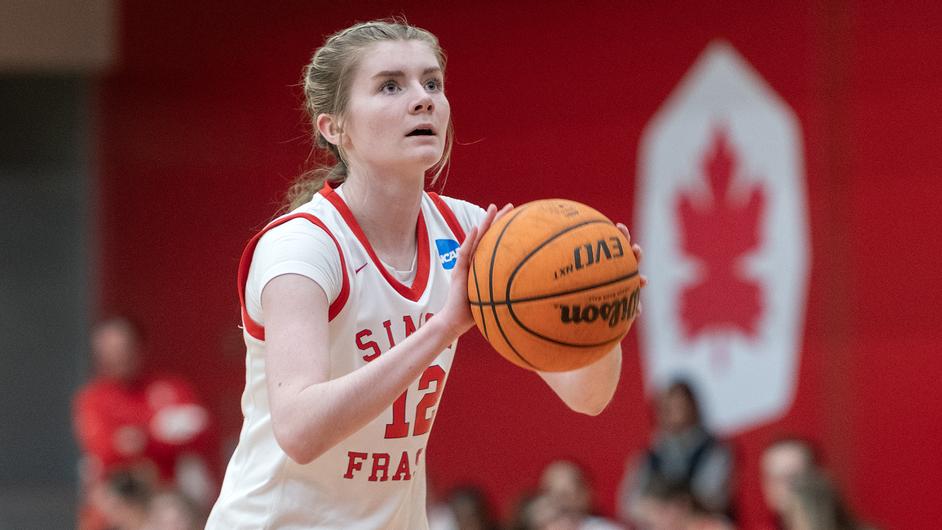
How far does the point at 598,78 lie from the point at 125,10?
375 cm

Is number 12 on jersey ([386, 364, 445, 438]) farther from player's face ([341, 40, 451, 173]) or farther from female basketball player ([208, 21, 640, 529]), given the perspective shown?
player's face ([341, 40, 451, 173])

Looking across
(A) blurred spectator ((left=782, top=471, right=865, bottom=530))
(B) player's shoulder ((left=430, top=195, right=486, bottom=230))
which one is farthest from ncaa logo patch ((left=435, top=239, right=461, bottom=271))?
(A) blurred spectator ((left=782, top=471, right=865, bottom=530))

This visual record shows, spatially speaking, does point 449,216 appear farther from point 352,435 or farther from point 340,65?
point 352,435

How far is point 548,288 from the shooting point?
109 inches

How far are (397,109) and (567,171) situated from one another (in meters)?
5.78

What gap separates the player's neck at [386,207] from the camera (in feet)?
10.0

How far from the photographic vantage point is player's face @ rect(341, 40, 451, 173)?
2.93 metres

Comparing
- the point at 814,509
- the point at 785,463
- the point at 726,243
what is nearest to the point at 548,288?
the point at 814,509

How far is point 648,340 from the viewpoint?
828cm

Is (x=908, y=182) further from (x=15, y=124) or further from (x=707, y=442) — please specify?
(x=15, y=124)

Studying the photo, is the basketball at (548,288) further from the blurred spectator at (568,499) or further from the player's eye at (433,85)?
the blurred spectator at (568,499)

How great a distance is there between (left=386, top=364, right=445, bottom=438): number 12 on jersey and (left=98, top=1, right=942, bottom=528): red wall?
123 inches

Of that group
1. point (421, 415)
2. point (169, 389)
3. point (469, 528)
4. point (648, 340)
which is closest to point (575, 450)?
point (648, 340)

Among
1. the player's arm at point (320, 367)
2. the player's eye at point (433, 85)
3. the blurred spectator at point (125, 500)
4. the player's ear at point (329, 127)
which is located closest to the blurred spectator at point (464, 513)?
the blurred spectator at point (125, 500)
